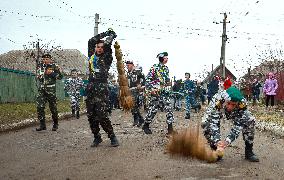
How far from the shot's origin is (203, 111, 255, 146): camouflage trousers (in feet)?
21.7

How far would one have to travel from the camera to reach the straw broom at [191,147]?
658 centimetres

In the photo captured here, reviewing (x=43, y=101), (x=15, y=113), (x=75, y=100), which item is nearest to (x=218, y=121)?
(x=43, y=101)

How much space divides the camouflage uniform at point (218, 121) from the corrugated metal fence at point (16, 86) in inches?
753

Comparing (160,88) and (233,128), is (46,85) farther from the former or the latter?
(233,128)

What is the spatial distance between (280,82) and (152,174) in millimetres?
22104

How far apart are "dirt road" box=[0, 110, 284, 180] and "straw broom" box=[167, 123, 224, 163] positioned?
0.13 metres

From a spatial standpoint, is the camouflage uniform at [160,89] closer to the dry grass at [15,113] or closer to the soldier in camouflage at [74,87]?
the dry grass at [15,113]

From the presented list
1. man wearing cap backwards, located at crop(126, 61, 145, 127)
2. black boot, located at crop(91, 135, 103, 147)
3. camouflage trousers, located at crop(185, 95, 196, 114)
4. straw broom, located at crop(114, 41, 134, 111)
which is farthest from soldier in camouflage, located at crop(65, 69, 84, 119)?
black boot, located at crop(91, 135, 103, 147)

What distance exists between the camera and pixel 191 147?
679 cm

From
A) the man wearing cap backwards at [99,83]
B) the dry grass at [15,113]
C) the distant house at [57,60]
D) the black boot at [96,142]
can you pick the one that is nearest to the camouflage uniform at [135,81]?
the dry grass at [15,113]

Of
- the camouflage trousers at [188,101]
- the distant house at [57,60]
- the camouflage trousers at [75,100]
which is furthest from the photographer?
the distant house at [57,60]

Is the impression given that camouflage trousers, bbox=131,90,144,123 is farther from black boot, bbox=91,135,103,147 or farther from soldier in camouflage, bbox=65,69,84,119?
black boot, bbox=91,135,103,147

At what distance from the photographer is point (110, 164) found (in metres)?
6.30

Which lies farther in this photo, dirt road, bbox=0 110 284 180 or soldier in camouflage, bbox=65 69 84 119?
soldier in camouflage, bbox=65 69 84 119
